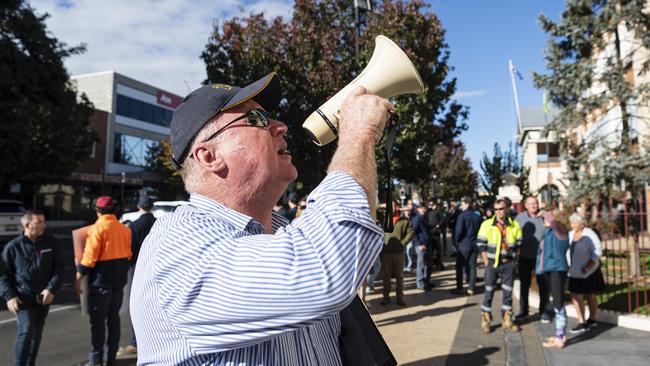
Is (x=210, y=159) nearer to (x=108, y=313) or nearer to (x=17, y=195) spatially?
(x=108, y=313)

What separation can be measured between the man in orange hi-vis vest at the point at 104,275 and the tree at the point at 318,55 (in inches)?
318

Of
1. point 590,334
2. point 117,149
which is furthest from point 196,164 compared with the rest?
point 117,149

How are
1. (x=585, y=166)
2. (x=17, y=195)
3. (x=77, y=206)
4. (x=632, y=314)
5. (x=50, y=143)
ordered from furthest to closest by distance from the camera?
1. (x=77, y=206)
2. (x=17, y=195)
3. (x=50, y=143)
4. (x=585, y=166)
5. (x=632, y=314)

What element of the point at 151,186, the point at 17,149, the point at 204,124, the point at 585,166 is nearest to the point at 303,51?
the point at 585,166

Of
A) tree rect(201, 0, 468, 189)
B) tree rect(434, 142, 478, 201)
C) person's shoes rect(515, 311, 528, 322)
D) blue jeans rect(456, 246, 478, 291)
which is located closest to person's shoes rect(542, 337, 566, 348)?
person's shoes rect(515, 311, 528, 322)

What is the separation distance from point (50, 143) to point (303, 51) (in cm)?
1763

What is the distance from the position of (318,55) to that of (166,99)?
3543cm

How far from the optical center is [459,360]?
18.2 ft

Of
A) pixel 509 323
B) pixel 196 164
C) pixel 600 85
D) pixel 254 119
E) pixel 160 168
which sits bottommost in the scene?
pixel 509 323

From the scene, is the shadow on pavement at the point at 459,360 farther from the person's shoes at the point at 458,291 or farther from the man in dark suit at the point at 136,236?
the person's shoes at the point at 458,291

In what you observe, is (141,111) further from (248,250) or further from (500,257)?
(248,250)

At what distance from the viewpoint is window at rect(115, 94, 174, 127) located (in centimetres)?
3962

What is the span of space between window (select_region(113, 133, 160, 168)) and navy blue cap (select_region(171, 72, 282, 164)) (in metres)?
41.1

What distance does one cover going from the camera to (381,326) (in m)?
7.16
